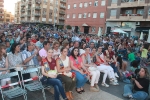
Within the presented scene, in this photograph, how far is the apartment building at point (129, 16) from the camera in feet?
84.3

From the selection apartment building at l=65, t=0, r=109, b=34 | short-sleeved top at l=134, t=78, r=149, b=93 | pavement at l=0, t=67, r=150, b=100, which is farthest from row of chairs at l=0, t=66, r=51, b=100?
apartment building at l=65, t=0, r=109, b=34

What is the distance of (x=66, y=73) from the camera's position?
4457mm

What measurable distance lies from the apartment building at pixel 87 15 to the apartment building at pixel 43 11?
1759 centimetres

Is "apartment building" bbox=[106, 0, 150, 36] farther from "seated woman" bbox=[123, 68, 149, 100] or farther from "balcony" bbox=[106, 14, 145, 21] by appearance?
"seated woman" bbox=[123, 68, 149, 100]

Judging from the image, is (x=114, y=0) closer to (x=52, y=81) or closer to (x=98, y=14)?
(x=98, y=14)

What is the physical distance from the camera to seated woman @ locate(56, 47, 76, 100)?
13.8ft

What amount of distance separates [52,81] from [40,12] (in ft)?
192

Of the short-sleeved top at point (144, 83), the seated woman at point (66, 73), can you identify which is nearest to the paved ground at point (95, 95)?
the seated woman at point (66, 73)

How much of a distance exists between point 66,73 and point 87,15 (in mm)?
34735

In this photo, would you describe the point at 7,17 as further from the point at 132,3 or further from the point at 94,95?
the point at 94,95

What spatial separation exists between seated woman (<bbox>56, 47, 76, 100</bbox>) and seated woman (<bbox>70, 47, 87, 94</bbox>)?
1.01ft

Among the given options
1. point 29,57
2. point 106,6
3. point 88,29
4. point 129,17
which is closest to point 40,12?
point 88,29

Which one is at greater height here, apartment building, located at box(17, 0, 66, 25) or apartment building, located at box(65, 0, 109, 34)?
apartment building, located at box(17, 0, 66, 25)

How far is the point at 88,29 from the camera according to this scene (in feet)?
124
